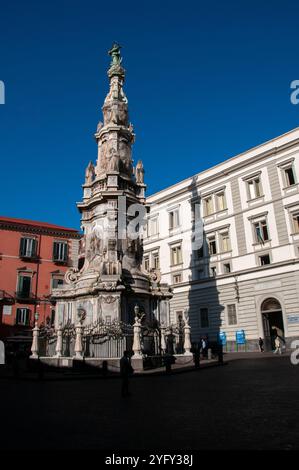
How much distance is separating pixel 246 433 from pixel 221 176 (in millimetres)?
33212

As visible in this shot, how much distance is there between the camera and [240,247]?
3362cm

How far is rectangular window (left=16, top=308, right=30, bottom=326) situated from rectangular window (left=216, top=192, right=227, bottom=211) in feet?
70.3

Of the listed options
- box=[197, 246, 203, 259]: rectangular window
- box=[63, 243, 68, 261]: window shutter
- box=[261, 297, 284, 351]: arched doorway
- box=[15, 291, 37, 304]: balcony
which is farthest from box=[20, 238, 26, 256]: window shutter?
box=[261, 297, 284, 351]: arched doorway

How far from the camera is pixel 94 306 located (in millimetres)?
18219

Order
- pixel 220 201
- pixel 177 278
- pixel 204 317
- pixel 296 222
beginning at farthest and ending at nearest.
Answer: pixel 177 278 → pixel 220 201 → pixel 204 317 → pixel 296 222

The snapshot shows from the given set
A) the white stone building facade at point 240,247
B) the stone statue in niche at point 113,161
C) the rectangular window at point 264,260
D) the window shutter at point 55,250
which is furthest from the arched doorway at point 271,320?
the window shutter at point 55,250

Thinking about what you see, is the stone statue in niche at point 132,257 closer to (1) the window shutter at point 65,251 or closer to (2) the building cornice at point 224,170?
(2) the building cornice at point 224,170

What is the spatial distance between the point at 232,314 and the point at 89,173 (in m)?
17.7

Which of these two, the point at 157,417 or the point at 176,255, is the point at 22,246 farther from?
the point at 157,417

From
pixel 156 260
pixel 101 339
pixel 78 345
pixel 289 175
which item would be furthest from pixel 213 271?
pixel 78 345

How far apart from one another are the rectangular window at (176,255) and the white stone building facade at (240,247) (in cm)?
10

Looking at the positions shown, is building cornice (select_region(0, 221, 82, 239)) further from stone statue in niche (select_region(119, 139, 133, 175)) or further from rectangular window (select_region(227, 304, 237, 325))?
stone statue in niche (select_region(119, 139, 133, 175))

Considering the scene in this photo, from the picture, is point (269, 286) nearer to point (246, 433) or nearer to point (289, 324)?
point (289, 324)
